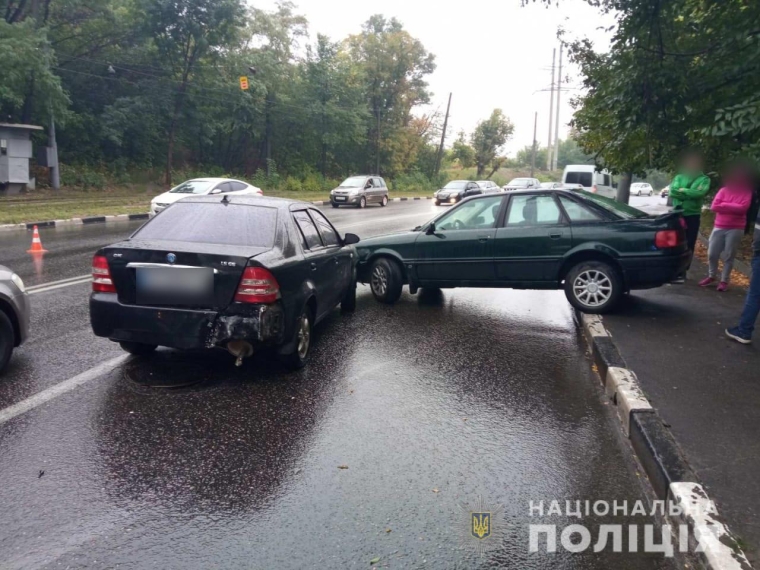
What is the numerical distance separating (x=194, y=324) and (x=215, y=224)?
1.06 meters

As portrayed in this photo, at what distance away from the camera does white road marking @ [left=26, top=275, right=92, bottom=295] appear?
27.7 ft

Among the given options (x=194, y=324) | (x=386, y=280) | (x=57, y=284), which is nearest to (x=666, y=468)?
(x=194, y=324)

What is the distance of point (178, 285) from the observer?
485cm

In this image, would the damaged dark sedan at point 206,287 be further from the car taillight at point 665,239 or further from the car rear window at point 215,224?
the car taillight at point 665,239

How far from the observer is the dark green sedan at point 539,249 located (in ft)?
23.6

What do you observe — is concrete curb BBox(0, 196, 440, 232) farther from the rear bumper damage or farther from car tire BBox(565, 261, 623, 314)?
car tire BBox(565, 261, 623, 314)

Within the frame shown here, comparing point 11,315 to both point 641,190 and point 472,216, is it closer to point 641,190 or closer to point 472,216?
point 472,216

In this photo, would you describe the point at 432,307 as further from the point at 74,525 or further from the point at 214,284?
the point at 74,525

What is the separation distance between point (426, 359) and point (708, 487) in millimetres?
2945

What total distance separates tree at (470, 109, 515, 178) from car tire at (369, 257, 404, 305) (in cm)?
6102

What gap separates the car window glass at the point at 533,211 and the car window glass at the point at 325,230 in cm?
232

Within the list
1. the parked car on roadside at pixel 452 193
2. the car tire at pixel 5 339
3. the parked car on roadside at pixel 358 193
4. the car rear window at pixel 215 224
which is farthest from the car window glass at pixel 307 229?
the parked car on roadside at pixel 452 193

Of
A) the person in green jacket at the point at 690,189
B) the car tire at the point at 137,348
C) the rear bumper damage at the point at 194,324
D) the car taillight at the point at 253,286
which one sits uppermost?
the person in green jacket at the point at 690,189

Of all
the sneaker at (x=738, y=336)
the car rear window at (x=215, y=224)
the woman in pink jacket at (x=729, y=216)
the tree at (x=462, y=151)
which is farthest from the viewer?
the tree at (x=462, y=151)
